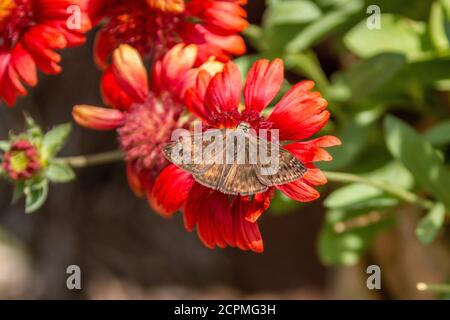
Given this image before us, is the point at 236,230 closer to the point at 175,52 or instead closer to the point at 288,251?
the point at 175,52

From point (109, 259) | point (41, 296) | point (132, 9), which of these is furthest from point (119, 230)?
point (132, 9)

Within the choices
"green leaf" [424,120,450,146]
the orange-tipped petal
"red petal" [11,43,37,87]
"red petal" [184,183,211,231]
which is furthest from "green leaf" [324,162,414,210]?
"red petal" [11,43,37,87]

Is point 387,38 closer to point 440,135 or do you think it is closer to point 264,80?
point 440,135

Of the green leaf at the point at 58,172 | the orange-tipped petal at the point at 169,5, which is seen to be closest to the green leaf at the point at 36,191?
the green leaf at the point at 58,172

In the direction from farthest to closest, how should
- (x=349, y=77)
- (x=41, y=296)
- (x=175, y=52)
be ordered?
(x=41, y=296) < (x=349, y=77) < (x=175, y=52)

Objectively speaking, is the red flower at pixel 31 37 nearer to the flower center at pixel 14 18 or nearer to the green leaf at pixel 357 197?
the flower center at pixel 14 18

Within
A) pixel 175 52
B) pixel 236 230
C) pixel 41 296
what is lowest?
pixel 236 230

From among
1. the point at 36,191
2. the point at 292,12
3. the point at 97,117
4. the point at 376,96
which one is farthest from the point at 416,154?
the point at 36,191
